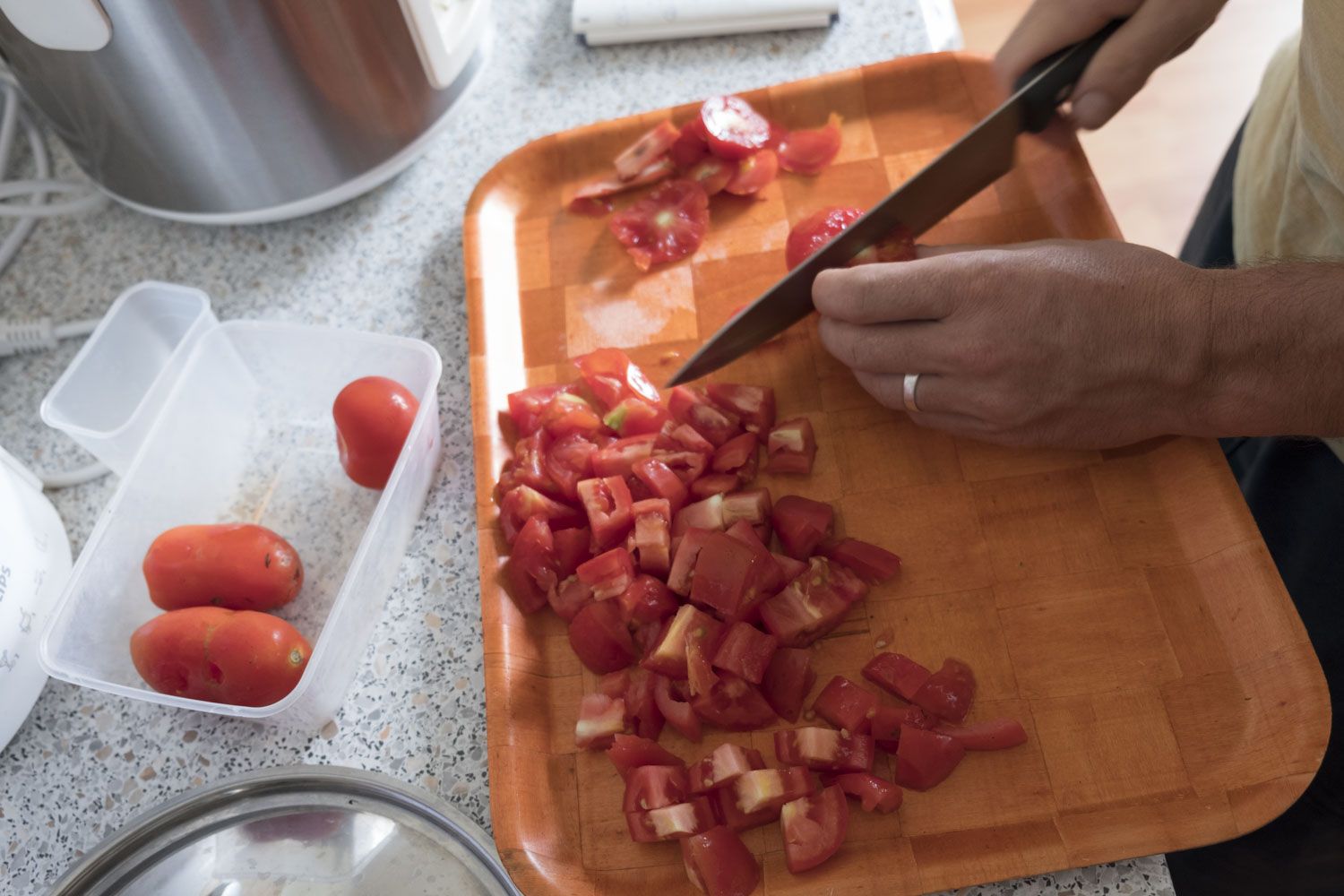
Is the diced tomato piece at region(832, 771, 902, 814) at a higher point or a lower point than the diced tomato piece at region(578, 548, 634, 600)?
lower

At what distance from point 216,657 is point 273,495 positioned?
263 mm

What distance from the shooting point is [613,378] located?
1.23 m

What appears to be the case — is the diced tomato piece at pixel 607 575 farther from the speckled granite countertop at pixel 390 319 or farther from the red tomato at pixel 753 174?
the red tomato at pixel 753 174

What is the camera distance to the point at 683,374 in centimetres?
119

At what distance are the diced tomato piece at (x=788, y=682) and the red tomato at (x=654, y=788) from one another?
12 cm

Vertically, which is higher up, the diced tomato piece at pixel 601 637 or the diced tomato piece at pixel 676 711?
the diced tomato piece at pixel 601 637

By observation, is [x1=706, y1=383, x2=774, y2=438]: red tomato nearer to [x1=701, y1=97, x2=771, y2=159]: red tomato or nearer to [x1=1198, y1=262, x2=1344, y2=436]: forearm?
[x1=701, y1=97, x2=771, y2=159]: red tomato

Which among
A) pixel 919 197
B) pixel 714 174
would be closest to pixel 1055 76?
pixel 919 197

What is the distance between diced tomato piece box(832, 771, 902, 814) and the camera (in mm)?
957

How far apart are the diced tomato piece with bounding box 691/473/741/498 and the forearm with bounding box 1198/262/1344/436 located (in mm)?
485

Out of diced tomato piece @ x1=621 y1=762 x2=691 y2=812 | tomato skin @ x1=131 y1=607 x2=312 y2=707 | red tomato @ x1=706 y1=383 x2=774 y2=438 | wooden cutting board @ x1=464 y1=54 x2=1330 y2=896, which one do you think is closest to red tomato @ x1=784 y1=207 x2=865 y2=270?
wooden cutting board @ x1=464 y1=54 x2=1330 y2=896

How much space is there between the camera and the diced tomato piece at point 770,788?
953 mm

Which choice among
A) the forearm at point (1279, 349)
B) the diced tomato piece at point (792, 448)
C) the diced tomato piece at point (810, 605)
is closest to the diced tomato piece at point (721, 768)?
the diced tomato piece at point (810, 605)

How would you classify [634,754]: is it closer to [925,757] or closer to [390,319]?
[925,757]
